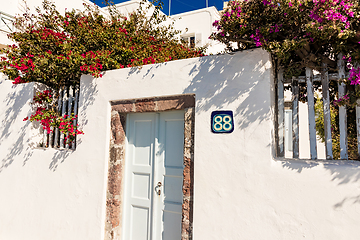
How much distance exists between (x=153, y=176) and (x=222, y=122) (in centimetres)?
136

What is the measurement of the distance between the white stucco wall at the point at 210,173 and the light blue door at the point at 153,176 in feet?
1.26

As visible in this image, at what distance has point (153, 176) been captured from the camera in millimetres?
3746

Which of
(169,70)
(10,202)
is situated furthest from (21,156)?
(169,70)

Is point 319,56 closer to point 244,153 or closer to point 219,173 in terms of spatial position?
point 244,153

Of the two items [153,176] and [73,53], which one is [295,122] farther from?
[73,53]

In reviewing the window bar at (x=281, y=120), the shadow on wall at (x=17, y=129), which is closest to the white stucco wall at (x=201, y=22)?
the shadow on wall at (x=17, y=129)

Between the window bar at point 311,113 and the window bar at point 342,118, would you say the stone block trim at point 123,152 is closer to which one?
the window bar at point 311,113

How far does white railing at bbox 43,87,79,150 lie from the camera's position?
438 cm

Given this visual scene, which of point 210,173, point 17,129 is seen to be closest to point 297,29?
point 210,173

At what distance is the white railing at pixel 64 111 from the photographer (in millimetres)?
4375

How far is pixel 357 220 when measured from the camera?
2.41 meters

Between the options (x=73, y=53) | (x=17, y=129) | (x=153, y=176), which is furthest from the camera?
(x=17, y=129)

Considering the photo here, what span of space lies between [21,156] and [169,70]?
10.2 feet

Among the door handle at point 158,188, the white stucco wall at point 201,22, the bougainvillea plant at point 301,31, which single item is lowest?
the door handle at point 158,188
